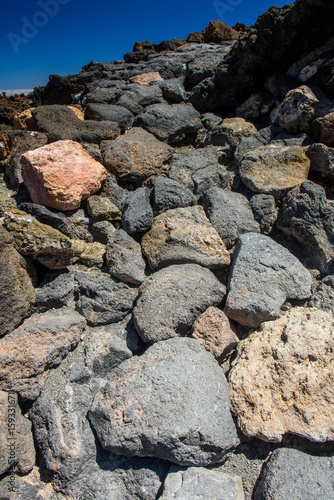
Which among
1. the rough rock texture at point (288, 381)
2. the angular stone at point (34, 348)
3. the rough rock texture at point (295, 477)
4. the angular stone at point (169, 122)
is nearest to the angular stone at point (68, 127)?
the angular stone at point (169, 122)

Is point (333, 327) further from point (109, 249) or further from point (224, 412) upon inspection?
point (109, 249)

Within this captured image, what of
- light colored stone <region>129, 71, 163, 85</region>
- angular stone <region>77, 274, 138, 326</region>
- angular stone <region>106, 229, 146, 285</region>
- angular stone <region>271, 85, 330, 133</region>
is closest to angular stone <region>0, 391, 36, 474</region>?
angular stone <region>77, 274, 138, 326</region>

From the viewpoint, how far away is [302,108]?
367 cm

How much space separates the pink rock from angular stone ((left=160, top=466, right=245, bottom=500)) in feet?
8.22

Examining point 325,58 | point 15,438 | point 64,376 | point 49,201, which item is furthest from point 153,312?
point 325,58

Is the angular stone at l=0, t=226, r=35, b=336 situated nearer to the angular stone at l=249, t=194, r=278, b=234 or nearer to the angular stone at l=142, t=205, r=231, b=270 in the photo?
the angular stone at l=142, t=205, r=231, b=270

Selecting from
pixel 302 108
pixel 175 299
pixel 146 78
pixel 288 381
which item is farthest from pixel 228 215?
pixel 146 78

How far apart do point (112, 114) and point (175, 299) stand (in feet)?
10.1

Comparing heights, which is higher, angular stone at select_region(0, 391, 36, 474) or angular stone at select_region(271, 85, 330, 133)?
angular stone at select_region(271, 85, 330, 133)

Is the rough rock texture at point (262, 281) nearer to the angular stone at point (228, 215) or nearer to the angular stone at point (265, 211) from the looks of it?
the angular stone at point (228, 215)

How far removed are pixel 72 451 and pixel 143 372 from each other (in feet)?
2.44

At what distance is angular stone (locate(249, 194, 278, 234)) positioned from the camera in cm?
322

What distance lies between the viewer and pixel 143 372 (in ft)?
7.30

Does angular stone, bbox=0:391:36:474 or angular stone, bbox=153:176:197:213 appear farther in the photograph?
angular stone, bbox=153:176:197:213
